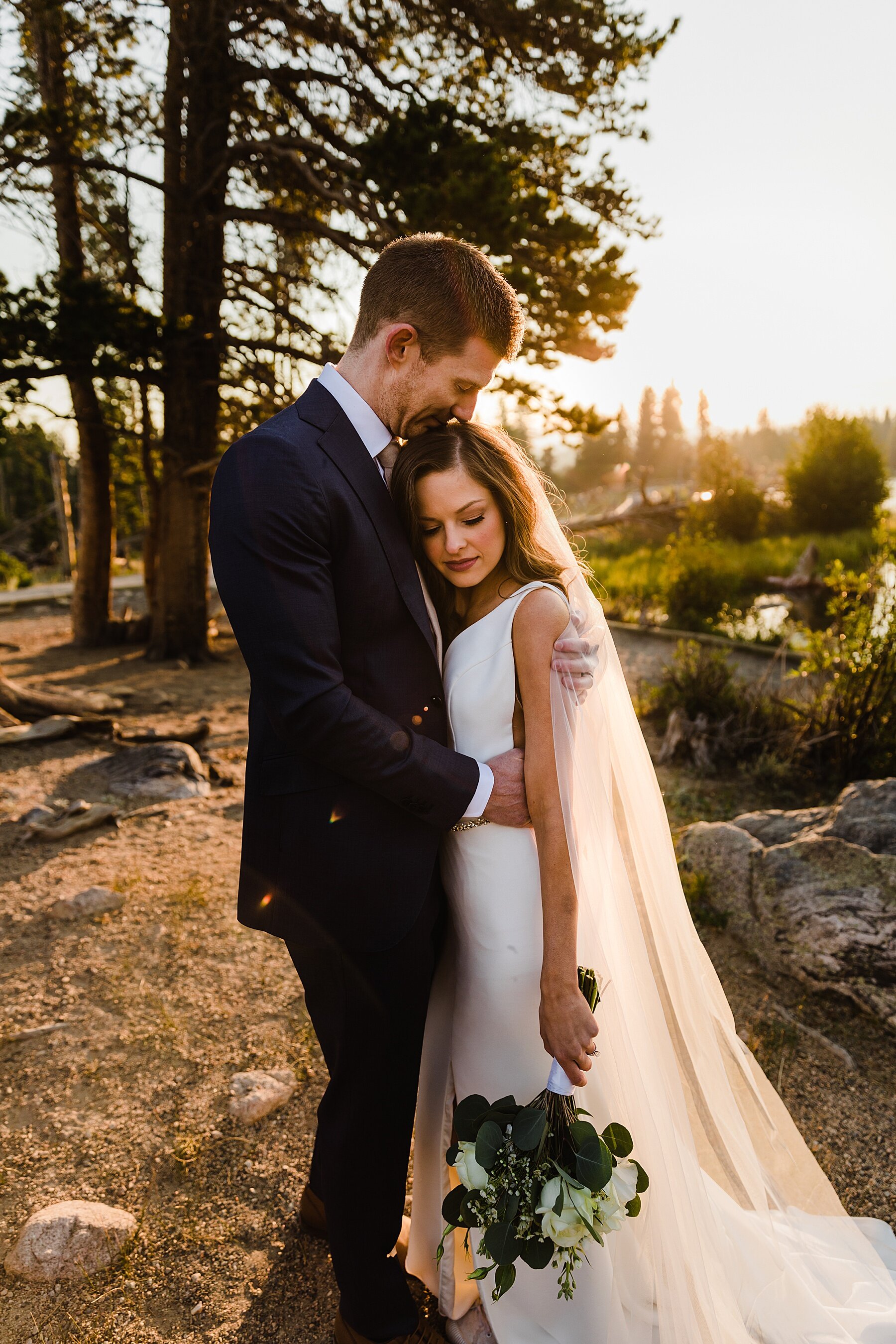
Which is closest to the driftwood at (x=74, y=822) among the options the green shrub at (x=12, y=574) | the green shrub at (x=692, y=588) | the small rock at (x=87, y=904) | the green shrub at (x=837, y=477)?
the small rock at (x=87, y=904)

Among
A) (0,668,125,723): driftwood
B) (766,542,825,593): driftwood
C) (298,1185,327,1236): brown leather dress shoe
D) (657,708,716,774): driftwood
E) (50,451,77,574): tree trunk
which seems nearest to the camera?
(298,1185,327,1236): brown leather dress shoe

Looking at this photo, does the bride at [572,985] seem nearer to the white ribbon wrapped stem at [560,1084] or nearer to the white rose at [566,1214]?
the white ribbon wrapped stem at [560,1084]

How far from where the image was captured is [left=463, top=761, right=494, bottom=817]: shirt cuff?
167 centimetres

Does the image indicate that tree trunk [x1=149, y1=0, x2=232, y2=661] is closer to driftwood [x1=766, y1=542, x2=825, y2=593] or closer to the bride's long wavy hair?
the bride's long wavy hair

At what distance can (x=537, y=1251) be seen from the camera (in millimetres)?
1556

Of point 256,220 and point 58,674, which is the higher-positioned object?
point 256,220

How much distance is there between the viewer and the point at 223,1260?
7.16 feet

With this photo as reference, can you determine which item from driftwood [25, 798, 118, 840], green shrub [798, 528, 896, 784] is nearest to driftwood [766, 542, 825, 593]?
green shrub [798, 528, 896, 784]

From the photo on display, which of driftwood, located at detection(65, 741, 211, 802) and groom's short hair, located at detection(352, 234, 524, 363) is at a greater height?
groom's short hair, located at detection(352, 234, 524, 363)

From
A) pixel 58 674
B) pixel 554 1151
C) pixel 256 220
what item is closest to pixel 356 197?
pixel 256 220

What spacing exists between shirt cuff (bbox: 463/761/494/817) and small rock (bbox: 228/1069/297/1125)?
180 cm

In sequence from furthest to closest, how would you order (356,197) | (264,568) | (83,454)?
1. (83,454)
2. (356,197)
3. (264,568)

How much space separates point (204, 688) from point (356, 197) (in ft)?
18.5

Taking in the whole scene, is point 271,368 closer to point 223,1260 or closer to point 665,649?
point 665,649
